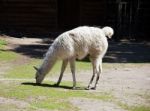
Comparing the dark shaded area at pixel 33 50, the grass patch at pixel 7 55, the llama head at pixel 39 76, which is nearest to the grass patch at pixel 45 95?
the llama head at pixel 39 76

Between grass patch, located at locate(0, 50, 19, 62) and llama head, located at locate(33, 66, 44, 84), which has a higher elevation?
llama head, located at locate(33, 66, 44, 84)

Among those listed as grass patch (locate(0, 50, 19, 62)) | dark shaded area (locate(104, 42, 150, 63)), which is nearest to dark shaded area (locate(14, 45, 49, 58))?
grass patch (locate(0, 50, 19, 62))

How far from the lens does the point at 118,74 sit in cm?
1900

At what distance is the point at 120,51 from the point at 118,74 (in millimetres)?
7801

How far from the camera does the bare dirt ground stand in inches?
507

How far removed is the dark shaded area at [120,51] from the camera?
2366cm

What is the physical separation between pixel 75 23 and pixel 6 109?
24.0m

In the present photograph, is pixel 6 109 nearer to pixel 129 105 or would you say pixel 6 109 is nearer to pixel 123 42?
pixel 129 105

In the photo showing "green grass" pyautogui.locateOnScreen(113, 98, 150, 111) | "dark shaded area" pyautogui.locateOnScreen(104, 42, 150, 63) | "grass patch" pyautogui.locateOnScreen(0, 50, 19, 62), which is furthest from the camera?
"dark shaded area" pyautogui.locateOnScreen(104, 42, 150, 63)

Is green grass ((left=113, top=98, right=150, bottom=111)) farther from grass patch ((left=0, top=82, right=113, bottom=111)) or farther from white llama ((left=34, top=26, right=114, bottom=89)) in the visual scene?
white llama ((left=34, top=26, right=114, bottom=89))

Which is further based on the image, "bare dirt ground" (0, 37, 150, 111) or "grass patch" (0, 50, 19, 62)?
"grass patch" (0, 50, 19, 62)

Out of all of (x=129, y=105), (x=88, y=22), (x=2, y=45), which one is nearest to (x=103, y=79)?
(x=129, y=105)

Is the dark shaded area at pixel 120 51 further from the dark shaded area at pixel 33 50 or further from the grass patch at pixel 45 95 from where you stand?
the grass patch at pixel 45 95

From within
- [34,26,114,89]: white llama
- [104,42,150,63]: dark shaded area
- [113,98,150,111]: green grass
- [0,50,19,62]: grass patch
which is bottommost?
[104,42,150,63]: dark shaded area
